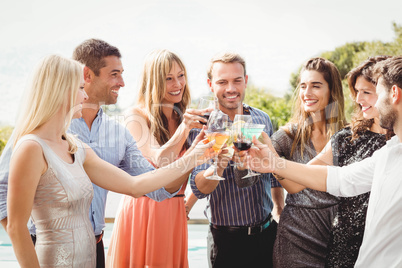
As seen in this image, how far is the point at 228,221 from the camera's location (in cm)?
288

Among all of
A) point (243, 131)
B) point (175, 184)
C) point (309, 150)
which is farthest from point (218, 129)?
point (309, 150)

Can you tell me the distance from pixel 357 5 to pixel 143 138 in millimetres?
56200

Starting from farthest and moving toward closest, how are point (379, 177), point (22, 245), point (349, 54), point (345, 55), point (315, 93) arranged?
point (349, 54) < point (345, 55) < point (315, 93) < point (379, 177) < point (22, 245)

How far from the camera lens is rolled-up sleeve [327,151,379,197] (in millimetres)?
2314

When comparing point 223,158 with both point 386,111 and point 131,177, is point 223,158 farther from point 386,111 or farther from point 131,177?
point 386,111

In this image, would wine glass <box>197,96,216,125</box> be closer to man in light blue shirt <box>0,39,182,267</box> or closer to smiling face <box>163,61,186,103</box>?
man in light blue shirt <box>0,39,182,267</box>

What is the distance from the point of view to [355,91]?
2.85 meters

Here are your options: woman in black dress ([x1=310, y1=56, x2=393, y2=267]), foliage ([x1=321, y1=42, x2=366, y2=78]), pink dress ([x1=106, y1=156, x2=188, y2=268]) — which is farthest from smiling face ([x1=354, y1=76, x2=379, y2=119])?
foliage ([x1=321, y1=42, x2=366, y2=78])

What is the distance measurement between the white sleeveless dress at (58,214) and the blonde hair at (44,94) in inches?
3.1

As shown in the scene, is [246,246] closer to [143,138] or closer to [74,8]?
[143,138]

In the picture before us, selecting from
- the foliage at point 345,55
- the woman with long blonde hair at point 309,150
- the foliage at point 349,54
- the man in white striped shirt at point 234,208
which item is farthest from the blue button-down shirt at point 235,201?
the foliage at point 345,55

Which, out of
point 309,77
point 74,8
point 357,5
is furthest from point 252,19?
point 309,77

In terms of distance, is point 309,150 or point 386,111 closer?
point 386,111

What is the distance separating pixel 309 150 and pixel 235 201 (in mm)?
619
